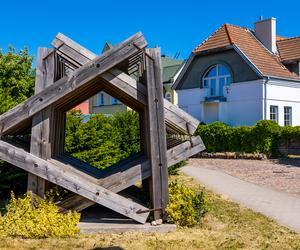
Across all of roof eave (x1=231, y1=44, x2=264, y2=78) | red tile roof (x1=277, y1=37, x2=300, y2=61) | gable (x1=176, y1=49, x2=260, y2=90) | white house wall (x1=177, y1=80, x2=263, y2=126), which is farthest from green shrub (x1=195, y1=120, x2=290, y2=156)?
red tile roof (x1=277, y1=37, x2=300, y2=61)

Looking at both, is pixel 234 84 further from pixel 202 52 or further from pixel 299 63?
pixel 299 63

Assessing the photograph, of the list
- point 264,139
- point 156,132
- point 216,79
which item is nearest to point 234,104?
point 216,79

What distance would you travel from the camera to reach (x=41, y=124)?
625cm

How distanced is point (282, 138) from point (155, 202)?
1682cm

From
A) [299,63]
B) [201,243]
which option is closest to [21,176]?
[201,243]

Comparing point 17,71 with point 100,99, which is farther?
point 100,99

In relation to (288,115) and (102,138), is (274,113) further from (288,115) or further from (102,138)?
(102,138)

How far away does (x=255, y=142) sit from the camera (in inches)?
867

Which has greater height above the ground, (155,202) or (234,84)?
(234,84)

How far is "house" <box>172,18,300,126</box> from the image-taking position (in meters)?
26.1

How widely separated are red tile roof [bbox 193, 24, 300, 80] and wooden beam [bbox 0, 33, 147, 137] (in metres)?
20.6

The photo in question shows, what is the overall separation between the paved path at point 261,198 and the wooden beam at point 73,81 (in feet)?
12.7

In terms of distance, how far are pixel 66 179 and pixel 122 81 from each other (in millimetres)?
1706

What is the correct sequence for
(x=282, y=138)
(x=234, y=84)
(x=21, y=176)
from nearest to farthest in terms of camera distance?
(x=21, y=176), (x=282, y=138), (x=234, y=84)
